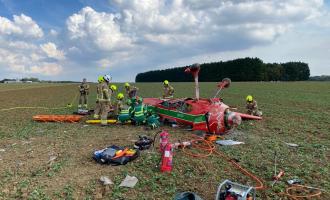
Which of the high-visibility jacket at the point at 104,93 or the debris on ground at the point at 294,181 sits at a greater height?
the high-visibility jacket at the point at 104,93

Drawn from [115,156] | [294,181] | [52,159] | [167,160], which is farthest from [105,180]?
[294,181]

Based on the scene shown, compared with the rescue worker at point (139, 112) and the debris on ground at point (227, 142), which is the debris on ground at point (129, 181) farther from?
the rescue worker at point (139, 112)

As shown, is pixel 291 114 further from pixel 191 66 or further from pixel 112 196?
pixel 112 196

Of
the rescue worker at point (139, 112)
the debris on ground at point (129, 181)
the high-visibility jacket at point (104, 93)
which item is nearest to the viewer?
the debris on ground at point (129, 181)

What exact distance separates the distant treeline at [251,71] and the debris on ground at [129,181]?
82263 mm

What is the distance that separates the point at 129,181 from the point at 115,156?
1240mm

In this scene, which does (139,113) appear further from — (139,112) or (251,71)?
(251,71)

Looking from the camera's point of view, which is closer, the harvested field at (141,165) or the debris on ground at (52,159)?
the harvested field at (141,165)

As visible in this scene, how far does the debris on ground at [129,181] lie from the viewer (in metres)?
7.36

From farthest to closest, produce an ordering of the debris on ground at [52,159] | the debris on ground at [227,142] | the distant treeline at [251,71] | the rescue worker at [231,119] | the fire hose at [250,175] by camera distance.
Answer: the distant treeline at [251,71] → the rescue worker at [231,119] → the debris on ground at [227,142] → the debris on ground at [52,159] → the fire hose at [250,175]

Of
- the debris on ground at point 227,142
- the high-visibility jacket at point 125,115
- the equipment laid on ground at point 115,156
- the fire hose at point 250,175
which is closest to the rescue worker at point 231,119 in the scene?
the debris on ground at point 227,142

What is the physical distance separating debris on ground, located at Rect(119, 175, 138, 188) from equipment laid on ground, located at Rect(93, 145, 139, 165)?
0.87 metres

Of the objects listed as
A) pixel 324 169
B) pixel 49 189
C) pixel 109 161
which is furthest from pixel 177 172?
pixel 324 169

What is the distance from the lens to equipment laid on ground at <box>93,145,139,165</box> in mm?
8539
